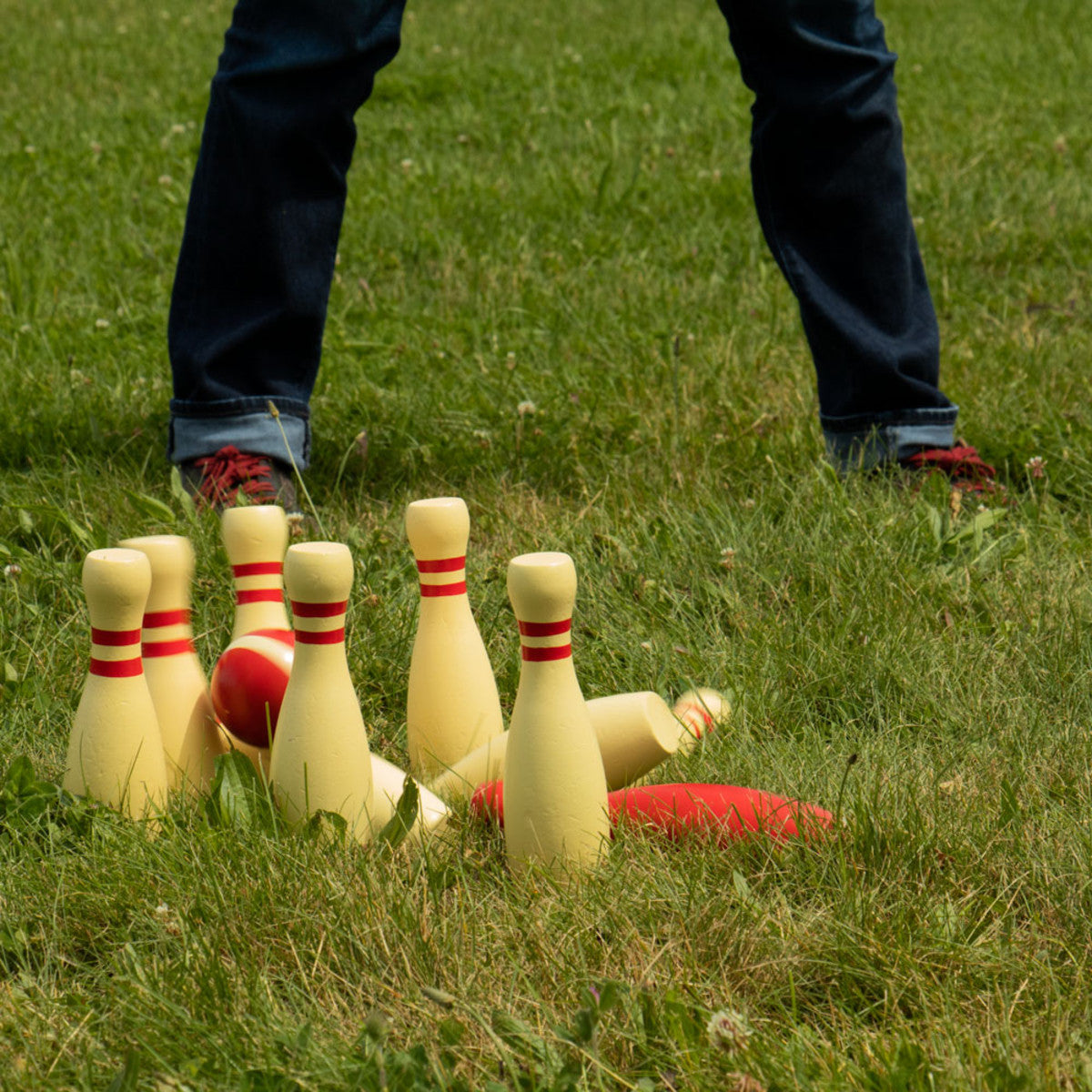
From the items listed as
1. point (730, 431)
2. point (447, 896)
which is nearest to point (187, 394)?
point (730, 431)

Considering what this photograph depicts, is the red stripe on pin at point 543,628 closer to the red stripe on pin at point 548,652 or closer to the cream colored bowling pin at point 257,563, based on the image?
the red stripe on pin at point 548,652

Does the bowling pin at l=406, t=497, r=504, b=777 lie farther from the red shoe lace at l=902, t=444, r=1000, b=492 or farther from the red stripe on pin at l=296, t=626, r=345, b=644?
the red shoe lace at l=902, t=444, r=1000, b=492

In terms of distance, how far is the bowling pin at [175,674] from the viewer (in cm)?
185

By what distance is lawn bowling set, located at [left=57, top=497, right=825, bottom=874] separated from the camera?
1636 mm

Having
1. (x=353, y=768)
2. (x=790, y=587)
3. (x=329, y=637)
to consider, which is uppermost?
(x=329, y=637)

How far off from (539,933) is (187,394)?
5.88ft

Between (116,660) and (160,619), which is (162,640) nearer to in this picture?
(160,619)

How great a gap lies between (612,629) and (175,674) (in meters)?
0.78

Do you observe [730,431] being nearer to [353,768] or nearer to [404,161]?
[353,768]

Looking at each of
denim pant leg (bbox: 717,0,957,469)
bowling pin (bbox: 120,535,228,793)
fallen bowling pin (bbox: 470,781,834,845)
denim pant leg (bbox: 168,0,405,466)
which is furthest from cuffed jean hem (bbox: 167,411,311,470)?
fallen bowling pin (bbox: 470,781,834,845)

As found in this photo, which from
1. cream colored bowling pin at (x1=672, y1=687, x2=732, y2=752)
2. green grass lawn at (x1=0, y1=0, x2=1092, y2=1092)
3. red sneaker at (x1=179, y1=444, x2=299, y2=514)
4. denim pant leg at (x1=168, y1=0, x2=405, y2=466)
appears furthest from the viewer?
red sneaker at (x1=179, y1=444, x2=299, y2=514)

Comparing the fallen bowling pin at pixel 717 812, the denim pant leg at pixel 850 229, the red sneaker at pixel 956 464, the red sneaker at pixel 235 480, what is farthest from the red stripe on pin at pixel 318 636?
the red sneaker at pixel 956 464

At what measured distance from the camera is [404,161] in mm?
5727

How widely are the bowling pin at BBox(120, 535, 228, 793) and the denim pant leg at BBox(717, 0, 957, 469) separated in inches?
62.0
